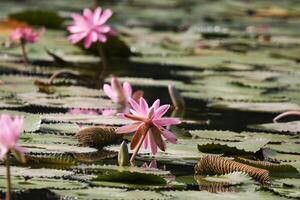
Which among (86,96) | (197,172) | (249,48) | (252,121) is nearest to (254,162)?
(197,172)

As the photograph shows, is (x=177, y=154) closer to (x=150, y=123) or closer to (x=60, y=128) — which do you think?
(x=150, y=123)

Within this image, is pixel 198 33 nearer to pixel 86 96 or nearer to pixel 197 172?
pixel 86 96

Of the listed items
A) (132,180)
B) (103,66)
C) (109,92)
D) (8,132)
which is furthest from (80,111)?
(8,132)

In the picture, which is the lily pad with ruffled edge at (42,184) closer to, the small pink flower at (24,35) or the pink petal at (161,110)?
the pink petal at (161,110)

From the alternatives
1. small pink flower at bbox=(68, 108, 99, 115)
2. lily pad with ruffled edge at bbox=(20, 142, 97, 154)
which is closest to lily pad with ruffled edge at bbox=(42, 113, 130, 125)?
small pink flower at bbox=(68, 108, 99, 115)

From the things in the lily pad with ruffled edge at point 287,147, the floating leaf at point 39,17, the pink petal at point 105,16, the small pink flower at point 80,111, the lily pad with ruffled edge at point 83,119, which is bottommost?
the lily pad with ruffled edge at point 287,147

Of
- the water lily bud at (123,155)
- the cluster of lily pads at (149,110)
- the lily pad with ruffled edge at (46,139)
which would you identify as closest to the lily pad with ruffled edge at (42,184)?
the cluster of lily pads at (149,110)

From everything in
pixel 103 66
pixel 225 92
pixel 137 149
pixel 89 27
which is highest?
pixel 89 27

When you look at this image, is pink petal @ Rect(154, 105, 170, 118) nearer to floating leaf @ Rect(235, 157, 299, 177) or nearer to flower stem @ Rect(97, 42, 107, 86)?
floating leaf @ Rect(235, 157, 299, 177)
